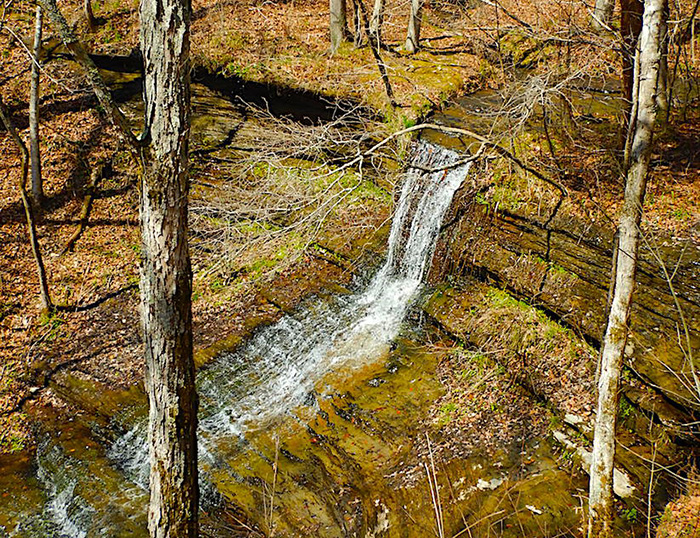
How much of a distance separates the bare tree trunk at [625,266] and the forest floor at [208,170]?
174 cm

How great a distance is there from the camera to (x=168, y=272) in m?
3.60

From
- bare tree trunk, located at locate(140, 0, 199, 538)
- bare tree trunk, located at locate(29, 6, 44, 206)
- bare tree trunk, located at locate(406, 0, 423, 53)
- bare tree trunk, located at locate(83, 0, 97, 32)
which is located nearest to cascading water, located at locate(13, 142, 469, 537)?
bare tree trunk, located at locate(140, 0, 199, 538)

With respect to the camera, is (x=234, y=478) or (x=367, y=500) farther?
(x=234, y=478)

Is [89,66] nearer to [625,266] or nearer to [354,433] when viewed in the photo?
[625,266]

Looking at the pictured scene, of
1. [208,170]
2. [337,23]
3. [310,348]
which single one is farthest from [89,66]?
[337,23]

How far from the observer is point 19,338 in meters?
9.18

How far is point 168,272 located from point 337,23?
12419 millimetres

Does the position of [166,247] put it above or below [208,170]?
above

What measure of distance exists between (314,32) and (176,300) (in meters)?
13.8

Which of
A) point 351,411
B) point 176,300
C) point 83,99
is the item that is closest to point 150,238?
point 176,300

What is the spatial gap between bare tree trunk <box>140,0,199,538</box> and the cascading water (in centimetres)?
293

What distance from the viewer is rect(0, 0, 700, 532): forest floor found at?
328 inches

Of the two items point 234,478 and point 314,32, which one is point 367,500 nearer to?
point 234,478

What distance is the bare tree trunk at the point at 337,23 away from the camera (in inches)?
551
